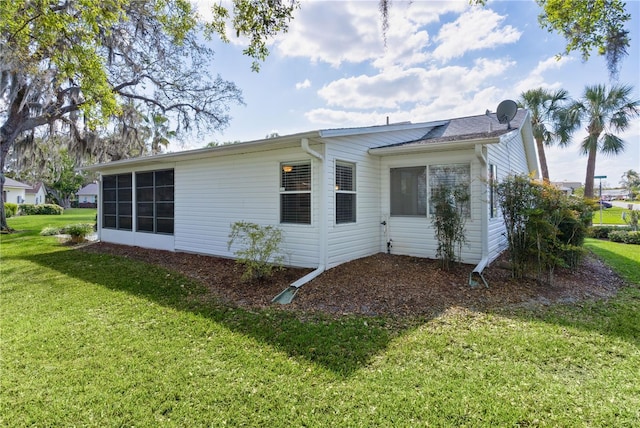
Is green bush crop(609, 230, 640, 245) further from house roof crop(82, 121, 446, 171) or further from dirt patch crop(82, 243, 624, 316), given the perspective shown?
house roof crop(82, 121, 446, 171)

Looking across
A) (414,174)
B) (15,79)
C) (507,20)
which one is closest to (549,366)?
(414,174)

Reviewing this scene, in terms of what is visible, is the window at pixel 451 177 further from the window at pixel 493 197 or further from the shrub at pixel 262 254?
the shrub at pixel 262 254

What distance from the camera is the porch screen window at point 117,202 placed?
10.9 meters

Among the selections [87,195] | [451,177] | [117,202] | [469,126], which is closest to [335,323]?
[451,177]

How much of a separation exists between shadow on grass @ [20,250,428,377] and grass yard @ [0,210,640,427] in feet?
0.08

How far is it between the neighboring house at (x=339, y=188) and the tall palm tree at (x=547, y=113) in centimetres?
760

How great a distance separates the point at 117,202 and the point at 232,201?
19.4 ft

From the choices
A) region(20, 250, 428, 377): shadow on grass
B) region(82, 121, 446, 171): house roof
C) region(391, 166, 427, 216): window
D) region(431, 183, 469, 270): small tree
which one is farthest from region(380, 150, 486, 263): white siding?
region(20, 250, 428, 377): shadow on grass

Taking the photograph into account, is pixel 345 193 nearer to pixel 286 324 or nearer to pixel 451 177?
pixel 451 177

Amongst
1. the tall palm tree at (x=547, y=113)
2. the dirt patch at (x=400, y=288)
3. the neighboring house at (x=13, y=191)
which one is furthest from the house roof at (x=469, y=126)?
the neighboring house at (x=13, y=191)

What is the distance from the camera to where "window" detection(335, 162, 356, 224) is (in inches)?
271

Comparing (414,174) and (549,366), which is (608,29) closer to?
(414,174)

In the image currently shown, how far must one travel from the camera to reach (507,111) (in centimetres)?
775

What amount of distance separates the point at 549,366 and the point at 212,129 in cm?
1813
